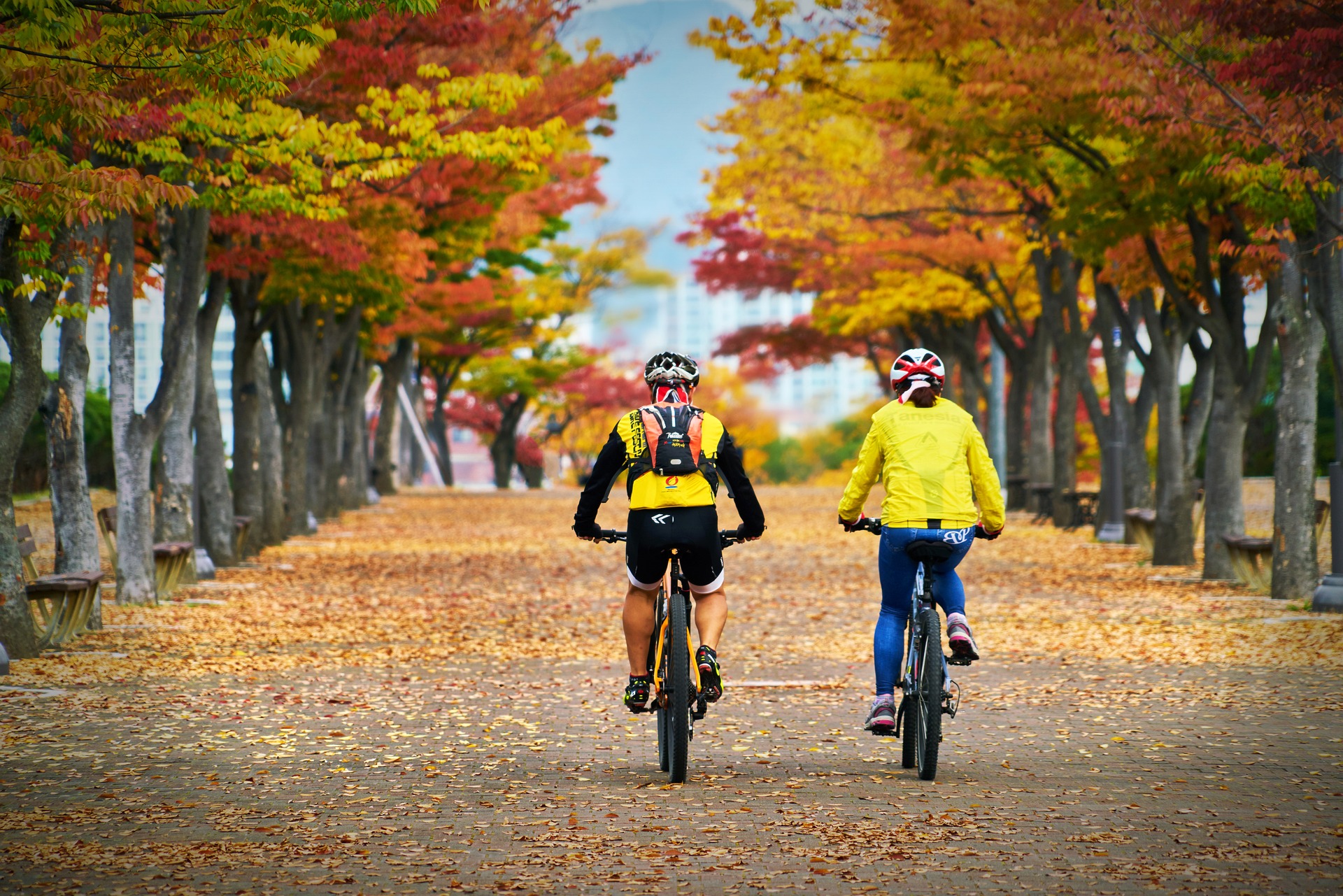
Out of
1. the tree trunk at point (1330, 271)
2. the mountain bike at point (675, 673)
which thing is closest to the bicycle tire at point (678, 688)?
the mountain bike at point (675, 673)

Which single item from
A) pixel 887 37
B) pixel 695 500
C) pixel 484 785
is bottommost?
pixel 484 785

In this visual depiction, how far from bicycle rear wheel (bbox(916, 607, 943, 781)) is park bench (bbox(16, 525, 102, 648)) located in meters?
7.15

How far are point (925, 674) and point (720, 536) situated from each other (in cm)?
110

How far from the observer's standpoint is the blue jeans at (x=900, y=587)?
697 cm

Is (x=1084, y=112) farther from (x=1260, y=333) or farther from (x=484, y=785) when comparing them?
(x=484, y=785)

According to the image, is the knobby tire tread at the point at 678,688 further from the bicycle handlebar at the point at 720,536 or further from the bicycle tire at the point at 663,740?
the bicycle handlebar at the point at 720,536

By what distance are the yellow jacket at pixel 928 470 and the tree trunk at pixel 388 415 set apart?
3320 cm

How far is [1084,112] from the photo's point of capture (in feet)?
50.2

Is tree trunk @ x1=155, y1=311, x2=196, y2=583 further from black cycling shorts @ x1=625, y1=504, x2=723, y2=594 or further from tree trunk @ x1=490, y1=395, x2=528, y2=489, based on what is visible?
tree trunk @ x1=490, y1=395, x2=528, y2=489

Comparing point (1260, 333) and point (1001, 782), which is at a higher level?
point (1260, 333)

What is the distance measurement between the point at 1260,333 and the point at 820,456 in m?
56.5

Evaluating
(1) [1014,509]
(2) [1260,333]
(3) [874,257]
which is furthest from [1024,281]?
(2) [1260,333]

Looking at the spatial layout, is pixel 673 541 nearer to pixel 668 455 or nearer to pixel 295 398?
pixel 668 455

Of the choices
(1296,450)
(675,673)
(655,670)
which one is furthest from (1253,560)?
(675,673)
